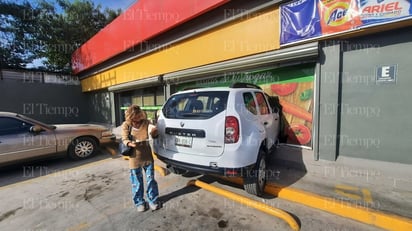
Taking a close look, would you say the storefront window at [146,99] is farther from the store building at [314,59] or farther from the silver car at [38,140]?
the silver car at [38,140]

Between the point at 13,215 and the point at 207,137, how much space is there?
3.28 m

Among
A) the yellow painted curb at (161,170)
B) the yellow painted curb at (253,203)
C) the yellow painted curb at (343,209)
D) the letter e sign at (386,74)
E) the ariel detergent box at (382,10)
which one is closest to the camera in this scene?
the yellow painted curb at (343,209)

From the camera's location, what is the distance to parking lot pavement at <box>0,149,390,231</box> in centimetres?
257

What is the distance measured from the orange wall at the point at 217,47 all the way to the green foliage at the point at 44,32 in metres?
11.9

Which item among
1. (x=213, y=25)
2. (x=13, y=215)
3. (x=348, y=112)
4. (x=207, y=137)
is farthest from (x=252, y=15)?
(x=13, y=215)

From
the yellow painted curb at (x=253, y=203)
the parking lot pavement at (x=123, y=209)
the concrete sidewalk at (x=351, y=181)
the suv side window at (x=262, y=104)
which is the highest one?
the suv side window at (x=262, y=104)

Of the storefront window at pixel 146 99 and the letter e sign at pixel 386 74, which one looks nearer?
the letter e sign at pixel 386 74

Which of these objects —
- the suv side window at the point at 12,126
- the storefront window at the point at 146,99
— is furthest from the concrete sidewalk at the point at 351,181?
the suv side window at the point at 12,126

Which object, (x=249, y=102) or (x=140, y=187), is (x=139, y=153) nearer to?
(x=140, y=187)

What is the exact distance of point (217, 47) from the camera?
5.90 m

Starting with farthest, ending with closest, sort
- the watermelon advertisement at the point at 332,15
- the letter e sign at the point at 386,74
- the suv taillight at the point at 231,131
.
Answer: the letter e sign at the point at 386,74, the watermelon advertisement at the point at 332,15, the suv taillight at the point at 231,131

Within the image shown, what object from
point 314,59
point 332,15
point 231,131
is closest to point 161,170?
point 231,131

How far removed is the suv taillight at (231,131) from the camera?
271 cm

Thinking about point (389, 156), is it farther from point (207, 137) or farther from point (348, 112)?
point (207, 137)
